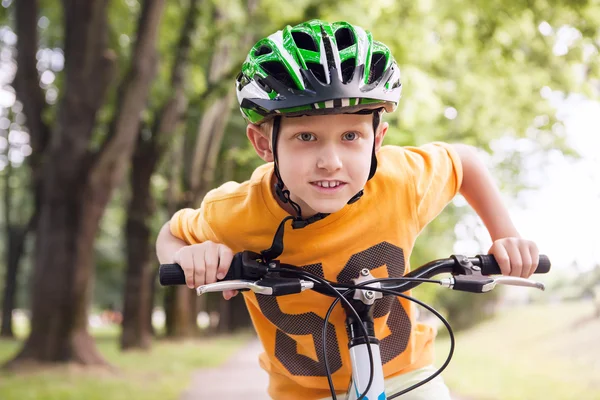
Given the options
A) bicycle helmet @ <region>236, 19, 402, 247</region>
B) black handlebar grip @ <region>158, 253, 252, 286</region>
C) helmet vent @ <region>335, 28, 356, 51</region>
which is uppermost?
helmet vent @ <region>335, 28, 356, 51</region>

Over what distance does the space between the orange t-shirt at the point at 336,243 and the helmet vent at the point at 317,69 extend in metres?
0.51

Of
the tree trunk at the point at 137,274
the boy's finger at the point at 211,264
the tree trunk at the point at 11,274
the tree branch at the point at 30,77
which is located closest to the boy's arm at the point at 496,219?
the boy's finger at the point at 211,264

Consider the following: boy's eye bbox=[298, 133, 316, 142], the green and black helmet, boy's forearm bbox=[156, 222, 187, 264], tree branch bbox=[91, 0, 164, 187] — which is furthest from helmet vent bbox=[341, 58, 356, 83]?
tree branch bbox=[91, 0, 164, 187]

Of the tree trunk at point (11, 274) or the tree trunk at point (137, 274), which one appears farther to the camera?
the tree trunk at point (11, 274)

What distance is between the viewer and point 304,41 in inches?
95.1

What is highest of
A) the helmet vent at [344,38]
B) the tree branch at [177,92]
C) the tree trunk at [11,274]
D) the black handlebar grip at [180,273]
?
the tree branch at [177,92]

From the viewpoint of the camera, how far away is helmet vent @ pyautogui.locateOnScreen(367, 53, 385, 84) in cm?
242

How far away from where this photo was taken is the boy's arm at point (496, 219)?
238cm

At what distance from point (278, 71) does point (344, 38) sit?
0.28 meters

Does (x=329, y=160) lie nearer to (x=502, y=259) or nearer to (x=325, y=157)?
(x=325, y=157)

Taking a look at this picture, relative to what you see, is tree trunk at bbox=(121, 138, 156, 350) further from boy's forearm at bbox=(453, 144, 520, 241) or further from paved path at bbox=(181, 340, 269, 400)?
boy's forearm at bbox=(453, 144, 520, 241)

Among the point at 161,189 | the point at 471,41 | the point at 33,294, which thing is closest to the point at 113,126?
the point at 33,294

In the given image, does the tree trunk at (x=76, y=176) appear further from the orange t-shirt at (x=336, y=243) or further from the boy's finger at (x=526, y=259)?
the boy's finger at (x=526, y=259)

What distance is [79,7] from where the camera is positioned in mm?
10078
